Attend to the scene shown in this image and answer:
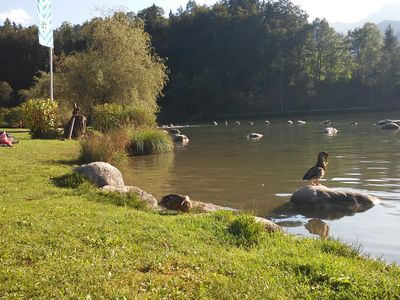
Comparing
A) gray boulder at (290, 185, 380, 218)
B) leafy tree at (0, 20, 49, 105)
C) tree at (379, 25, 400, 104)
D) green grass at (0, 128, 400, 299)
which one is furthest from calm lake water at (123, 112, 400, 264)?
leafy tree at (0, 20, 49, 105)

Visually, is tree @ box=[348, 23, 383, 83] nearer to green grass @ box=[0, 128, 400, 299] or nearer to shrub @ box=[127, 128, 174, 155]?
shrub @ box=[127, 128, 174, 155]

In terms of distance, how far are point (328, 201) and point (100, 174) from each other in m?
5.03

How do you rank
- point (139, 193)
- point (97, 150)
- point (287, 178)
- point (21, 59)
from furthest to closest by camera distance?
point (21, 59) → point (97, 150) → point (287, 178) → point (139, 193)

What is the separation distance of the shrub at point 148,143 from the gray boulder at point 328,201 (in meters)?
11.5

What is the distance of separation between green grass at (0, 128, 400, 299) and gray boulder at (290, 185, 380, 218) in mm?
3100

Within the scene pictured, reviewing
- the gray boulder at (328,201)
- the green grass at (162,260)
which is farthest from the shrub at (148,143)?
the green grass at (162,260)

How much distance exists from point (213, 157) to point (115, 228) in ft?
47.7

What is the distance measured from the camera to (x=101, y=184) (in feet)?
35.1

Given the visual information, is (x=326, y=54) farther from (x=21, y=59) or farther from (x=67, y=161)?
(x=67, y=161)

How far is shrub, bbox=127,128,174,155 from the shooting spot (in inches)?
840

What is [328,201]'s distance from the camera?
10234mm

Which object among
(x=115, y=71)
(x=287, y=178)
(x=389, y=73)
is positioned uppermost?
(x=389, y=73)

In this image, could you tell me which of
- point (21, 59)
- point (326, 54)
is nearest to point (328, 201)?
point (326, 54)

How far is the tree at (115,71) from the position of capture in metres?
32.8
